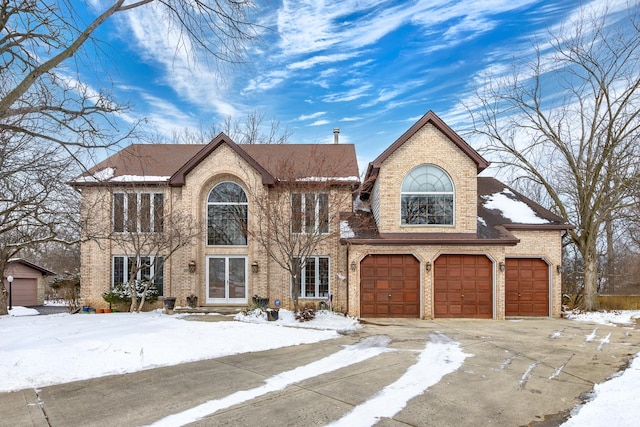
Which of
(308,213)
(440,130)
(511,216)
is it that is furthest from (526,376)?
(511,216)

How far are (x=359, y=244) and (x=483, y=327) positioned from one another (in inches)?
200

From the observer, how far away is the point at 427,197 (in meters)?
15.7

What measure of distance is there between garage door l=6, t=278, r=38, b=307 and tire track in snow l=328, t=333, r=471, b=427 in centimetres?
3376

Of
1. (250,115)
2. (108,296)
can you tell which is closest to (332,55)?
(108,296)

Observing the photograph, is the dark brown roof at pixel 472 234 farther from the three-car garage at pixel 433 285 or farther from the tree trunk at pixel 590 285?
the tree trunk at pixel 590 285

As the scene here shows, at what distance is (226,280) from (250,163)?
5.06 metres

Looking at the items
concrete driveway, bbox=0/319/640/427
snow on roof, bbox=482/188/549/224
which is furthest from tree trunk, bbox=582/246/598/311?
concrete driveway, bbox=0/319/640/427

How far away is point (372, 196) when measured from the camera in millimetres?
18562

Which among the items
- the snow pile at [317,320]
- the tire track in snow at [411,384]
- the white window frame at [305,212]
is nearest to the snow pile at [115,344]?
the snow pile at [317,320]

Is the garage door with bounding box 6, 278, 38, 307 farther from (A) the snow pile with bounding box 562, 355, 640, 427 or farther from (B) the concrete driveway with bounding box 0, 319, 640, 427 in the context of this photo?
(A) the snow pile with bounding box 562, 355, 640, 427

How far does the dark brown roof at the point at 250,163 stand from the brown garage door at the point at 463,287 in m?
5.12

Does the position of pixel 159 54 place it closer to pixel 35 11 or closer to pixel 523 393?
pixel 35 11

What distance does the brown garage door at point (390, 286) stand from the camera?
15.3 meters

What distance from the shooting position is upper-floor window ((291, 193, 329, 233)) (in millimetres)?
14180
